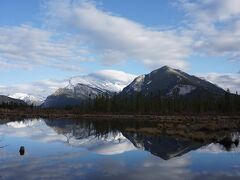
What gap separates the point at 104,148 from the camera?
49.8 metres

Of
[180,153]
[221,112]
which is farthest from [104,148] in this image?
[221,112]

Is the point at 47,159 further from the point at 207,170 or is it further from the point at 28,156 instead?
the point at 207,170

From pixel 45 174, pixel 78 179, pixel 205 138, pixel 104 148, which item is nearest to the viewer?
pixel 78 179

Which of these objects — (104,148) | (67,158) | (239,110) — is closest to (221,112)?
(239,110)

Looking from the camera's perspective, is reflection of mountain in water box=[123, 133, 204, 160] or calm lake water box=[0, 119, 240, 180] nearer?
calm lake water box=[0, 119, 240, 180]

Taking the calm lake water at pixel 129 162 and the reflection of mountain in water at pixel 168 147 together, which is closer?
the calm lake water at pixel 129 162

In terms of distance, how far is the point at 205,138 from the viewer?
6016 centimetres

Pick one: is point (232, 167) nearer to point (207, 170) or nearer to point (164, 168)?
point (207, 170)

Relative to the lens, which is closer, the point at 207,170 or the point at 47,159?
the point at 207,170

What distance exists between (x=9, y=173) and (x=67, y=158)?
10.4 metres

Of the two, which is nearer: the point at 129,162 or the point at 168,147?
the point at 129,162

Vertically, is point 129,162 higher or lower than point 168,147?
lower

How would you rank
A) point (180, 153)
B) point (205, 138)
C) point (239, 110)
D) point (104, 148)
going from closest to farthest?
1. point (180, 153)
2. point (104, 148)
3. point (205, 138)
4. point (239, 110)

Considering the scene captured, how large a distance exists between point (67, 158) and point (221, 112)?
16370cm
